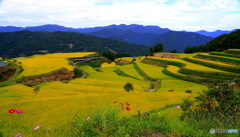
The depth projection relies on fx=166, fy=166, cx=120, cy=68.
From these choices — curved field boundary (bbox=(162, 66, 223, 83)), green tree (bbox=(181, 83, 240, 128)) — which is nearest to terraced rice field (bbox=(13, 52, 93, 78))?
curved field boundary (bbox=(162, 66, 223, 83))

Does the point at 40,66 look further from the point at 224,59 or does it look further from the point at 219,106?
the point at 219,106

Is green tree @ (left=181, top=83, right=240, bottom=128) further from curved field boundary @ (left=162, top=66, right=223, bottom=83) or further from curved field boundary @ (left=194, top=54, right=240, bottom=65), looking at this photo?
curved field boundary @ (left=194, top=54, right=240, bottom=65)

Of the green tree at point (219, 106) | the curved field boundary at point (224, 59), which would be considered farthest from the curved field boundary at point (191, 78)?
the green tree at point (219, 106)

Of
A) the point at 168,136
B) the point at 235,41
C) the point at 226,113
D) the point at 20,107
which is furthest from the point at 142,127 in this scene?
the point at 235,41

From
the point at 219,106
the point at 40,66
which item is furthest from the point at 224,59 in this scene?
the point at 40,66

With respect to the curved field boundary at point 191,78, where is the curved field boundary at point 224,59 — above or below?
above

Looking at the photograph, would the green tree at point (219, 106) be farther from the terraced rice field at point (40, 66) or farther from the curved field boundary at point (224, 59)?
the terraced rice field at point (40, 66)

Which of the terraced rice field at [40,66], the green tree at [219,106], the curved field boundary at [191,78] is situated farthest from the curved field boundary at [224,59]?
the terraced rice field at [40,66]

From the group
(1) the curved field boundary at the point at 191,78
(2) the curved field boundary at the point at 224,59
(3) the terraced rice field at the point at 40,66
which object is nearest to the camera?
(1) the curved field boundary at the point at 191,78

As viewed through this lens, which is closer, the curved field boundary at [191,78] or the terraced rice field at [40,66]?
the curved field boundary at [191,78]

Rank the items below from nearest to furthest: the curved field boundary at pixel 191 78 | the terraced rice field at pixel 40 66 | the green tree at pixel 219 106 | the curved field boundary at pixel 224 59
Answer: the green tree at pixel 219 106 → the curved field boundary at pixel 191 78 → the curved field boundary at pixel 224 59 → the terraced rice field at pixel 40 66

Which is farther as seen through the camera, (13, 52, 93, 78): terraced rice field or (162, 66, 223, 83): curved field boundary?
(13, 52, 93, 78): terraced rice field

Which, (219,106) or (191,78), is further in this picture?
(191,78)

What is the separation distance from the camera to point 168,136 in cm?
566
